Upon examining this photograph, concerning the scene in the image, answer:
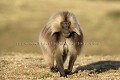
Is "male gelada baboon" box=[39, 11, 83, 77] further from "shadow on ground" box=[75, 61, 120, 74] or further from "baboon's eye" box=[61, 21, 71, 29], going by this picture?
"shadow on ground" box=[75, 61, 120, 74]

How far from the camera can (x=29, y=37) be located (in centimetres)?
3078

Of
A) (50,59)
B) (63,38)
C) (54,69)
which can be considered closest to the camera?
(63,38)

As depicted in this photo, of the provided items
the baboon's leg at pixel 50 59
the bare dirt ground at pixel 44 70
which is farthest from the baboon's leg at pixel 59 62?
the baboon's leg at pixel 50 59

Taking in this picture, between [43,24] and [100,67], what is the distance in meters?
20.9

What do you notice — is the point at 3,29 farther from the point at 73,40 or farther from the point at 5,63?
the point at 73,40

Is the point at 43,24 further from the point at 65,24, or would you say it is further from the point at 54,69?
the point at 65,24

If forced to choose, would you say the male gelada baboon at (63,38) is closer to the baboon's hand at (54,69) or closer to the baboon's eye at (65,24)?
the baboon's eye at (65,24)

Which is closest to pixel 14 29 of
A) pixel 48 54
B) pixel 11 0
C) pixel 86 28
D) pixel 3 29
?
pixel 3 29

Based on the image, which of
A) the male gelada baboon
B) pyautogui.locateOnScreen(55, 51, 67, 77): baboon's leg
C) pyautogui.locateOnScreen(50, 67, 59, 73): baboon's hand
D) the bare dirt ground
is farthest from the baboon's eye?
pyautogui.locateOnScreen(50, 67, 59, 73): baboon's hand

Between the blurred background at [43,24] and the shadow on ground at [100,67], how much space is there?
10968 mm

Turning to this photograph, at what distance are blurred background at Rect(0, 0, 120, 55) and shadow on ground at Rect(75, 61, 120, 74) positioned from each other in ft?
36.0

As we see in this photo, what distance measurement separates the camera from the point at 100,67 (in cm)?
1327

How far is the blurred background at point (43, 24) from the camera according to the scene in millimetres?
28608

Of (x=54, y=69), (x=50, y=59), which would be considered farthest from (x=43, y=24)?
(x=50, y=59)
